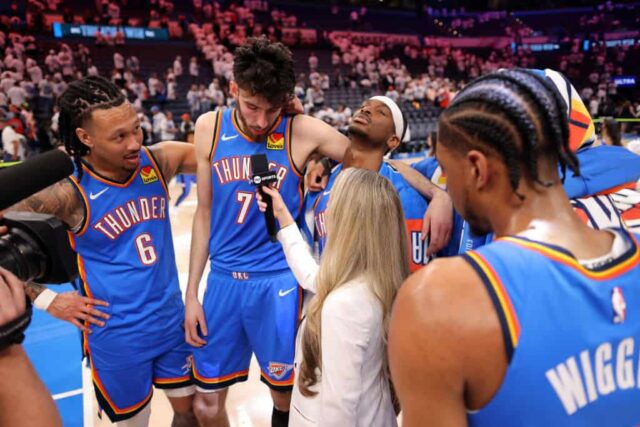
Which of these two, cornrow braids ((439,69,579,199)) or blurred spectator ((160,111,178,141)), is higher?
cornrow braids ((439,69,579,199))

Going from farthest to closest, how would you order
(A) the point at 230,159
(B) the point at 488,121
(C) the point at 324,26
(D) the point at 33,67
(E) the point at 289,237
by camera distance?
1. (C) the point at 324,26
2. (D) the point at 33,67
3. (A) the point at 230,159
4. (E) the point at 289,237
5. (B) the point at 488,121

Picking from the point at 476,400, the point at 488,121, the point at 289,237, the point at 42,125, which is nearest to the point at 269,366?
the point at 289,237

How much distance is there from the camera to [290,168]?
2498 mm

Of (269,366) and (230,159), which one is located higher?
(230,159)

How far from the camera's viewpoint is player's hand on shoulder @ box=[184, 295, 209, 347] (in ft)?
8.00

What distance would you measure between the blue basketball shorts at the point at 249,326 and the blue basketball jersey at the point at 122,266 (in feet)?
0.76

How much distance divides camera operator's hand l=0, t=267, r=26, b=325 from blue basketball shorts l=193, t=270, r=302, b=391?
4.80ft

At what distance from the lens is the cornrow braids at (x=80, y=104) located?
2.31 meters

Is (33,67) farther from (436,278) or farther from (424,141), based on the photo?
(436,278)

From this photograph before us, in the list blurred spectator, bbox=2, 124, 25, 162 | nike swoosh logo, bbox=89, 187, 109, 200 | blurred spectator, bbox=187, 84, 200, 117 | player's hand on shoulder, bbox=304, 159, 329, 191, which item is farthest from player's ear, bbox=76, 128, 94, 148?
blurred spectator, bbox=187, 84, 200, 117

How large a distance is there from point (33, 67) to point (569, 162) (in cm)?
1551

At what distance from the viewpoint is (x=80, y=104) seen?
2318 mm

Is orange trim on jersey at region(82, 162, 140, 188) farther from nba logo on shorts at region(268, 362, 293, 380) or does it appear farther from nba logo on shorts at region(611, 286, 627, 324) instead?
nba logo on shorts at region(611, 286, 627, 324)

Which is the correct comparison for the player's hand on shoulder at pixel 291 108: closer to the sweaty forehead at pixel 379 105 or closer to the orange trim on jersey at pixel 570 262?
the sweaty forehead at pixel 379 105
